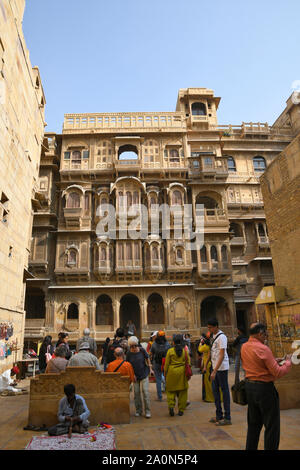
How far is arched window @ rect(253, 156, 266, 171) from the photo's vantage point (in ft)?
97.9

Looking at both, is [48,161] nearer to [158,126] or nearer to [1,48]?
[158,126]

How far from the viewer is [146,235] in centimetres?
Answer: 2450

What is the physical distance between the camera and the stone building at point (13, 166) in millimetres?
12789

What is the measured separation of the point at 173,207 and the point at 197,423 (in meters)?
20.4

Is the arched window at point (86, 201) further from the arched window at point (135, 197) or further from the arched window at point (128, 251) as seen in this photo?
the arched window at point (128, 251)

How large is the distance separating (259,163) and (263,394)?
2950 cm

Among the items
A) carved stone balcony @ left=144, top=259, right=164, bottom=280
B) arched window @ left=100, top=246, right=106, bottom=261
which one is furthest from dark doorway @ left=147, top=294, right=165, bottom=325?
arched window @ left=100, top=246, right=106, bottom=261

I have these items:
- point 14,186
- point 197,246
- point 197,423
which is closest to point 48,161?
point 14,186

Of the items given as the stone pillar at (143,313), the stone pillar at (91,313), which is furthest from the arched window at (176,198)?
the stone pillar at (91,313)

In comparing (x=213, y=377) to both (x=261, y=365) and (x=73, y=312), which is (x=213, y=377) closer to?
(x=261, y=365)

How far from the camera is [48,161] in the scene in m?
26.5

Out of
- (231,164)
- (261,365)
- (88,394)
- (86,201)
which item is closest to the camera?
(261,365)

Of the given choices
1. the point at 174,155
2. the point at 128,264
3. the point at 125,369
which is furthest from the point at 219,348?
the point at 174,155

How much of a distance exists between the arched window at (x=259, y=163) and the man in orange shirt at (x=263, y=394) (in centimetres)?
2859
